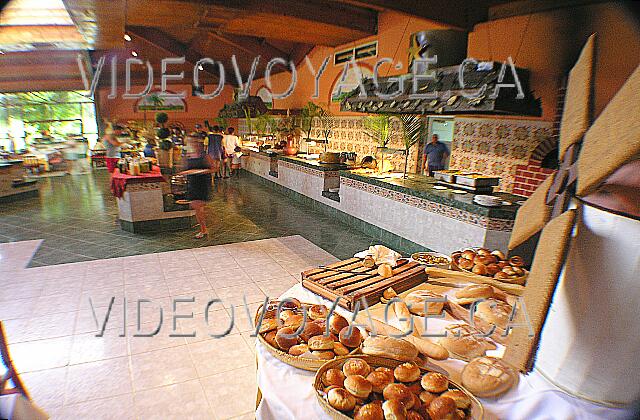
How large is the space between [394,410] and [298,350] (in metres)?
0.47

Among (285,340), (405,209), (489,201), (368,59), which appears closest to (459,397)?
(285,340)

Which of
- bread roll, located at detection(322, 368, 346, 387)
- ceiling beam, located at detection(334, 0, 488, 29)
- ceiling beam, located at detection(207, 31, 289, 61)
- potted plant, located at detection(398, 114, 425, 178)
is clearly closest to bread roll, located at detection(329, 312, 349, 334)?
bread roll, located at detection(322, 368, 346, 387)

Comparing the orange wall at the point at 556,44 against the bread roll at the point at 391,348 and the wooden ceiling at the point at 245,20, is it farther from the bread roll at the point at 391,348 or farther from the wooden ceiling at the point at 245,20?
the bread roll at the point at 391,348

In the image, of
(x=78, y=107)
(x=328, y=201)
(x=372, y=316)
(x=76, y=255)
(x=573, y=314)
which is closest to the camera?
(x=573, y=314)

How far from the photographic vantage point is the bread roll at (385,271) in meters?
2.04

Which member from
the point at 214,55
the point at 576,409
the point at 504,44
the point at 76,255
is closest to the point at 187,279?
the point at 76,255

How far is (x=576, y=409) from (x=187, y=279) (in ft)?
14.4

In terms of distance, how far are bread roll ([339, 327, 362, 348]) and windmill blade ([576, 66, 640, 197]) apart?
967 millimetres

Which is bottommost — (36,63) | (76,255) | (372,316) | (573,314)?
(76,255)

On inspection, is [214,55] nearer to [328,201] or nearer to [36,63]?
[36,63]

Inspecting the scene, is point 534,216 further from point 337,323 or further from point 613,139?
point 337,323

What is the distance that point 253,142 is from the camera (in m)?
13.8

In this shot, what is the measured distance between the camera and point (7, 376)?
7.09 ft

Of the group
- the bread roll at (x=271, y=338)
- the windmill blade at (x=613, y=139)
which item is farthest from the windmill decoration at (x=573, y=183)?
the bread roll at (x=271, y=338)
